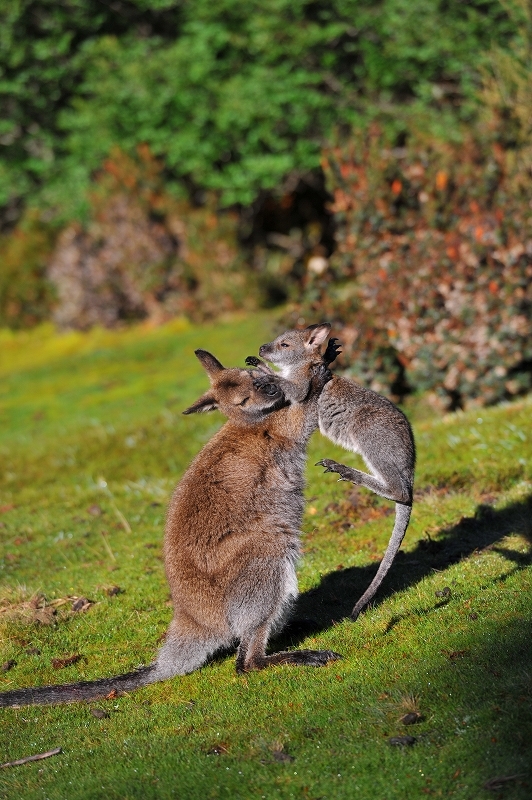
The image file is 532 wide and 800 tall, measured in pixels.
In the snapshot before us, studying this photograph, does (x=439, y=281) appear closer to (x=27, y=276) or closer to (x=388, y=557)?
(x=388, y=557)

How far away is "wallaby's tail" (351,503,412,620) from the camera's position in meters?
6.50

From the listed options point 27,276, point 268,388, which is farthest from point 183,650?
point 27,276

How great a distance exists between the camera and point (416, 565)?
7668mm

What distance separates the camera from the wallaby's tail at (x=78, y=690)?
19.5 feet

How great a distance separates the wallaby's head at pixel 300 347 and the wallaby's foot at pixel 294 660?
6.68ft

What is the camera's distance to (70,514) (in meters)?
11.0

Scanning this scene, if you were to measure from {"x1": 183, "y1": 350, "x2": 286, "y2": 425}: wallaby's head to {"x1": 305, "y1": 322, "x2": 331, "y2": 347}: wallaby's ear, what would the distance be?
1.57ft

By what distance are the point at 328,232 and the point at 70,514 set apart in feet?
59.7

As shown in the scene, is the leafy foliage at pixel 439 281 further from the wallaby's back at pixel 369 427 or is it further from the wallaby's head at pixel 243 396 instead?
the wallaby's head at pixel 243 396

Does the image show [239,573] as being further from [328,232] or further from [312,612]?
[328,232]

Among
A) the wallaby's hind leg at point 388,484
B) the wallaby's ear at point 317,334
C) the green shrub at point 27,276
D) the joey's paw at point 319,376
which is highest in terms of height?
the wallaby's ear at point 317,334

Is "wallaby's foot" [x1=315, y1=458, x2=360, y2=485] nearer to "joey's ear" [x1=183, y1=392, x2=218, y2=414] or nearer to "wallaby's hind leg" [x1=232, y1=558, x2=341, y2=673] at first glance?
"wallaby's hind leg" [x1=232, y1=558, x2=341, y2=673]

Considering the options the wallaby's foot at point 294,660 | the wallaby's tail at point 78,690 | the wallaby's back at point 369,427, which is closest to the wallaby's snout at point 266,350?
the wallaby's back at point 369,427

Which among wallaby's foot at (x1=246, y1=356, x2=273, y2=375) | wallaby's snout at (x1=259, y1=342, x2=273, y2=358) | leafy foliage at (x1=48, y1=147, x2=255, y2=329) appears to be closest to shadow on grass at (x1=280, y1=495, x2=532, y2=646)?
wallaby's foot at (x1=246, y1=356, x2=273, y2=375)
